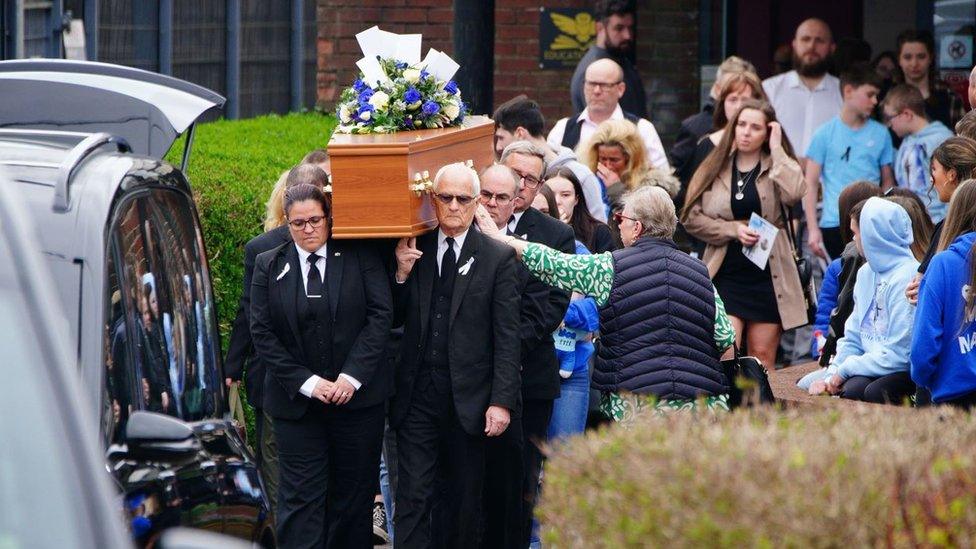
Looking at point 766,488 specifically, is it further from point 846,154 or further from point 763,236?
point 846,154

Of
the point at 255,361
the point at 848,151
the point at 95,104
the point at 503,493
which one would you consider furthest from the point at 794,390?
the point at 95,104

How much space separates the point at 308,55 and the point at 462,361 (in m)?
10.6

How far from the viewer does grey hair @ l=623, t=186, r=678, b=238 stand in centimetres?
764

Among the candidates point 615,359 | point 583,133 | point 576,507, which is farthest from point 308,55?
point 576,507

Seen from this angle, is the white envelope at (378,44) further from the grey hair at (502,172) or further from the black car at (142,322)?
the black car at (142,322)

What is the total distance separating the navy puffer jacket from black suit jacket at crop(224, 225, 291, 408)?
156 centimetres

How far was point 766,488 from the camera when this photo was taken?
11.1 feet

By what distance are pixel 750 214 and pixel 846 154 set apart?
1624 millimetres

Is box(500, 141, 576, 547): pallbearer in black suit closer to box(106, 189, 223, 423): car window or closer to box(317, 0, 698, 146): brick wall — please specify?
box(106, 189, 223, 423): car window

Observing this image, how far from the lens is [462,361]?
7.22 metres

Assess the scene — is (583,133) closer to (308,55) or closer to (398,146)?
(398,146)

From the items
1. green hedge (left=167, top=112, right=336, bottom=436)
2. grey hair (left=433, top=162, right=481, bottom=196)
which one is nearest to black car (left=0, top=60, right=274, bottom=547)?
grey hair (left=433, top=162, right=481, bottom=196)

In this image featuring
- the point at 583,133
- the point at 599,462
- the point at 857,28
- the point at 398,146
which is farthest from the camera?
the point at 857,28

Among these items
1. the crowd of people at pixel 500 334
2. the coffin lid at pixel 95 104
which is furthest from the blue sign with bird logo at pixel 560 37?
the coffin lid at pixel 95 104
